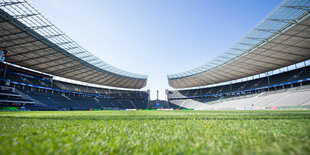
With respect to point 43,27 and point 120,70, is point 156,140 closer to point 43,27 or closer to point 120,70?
point 43,27

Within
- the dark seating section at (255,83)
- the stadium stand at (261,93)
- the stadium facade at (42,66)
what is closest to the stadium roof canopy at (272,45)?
the dark seating section at (255,83)

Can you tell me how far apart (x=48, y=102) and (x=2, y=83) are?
30.5ft

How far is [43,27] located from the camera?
63.1 feet

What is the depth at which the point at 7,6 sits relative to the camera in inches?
606

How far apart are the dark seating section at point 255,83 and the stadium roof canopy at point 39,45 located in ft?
129

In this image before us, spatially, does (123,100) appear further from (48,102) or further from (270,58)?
(270,58)

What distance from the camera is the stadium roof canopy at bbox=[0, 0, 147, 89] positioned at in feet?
54.6

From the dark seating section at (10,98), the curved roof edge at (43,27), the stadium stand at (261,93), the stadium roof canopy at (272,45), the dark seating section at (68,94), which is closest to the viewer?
the curved roof edge at (43,27)

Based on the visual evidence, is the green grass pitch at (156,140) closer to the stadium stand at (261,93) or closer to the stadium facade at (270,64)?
the stadium facade at (270,64)

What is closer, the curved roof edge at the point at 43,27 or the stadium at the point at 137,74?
the stadium at the point at 137,74

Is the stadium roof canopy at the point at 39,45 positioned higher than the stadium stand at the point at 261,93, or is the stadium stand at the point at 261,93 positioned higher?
the stadium roof canopy at the point at 39,45

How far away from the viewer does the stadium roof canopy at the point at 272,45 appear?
1711 cm

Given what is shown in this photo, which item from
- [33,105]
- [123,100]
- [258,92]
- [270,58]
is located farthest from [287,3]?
[123,100]

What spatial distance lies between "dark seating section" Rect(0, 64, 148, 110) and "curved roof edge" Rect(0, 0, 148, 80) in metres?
15.5
